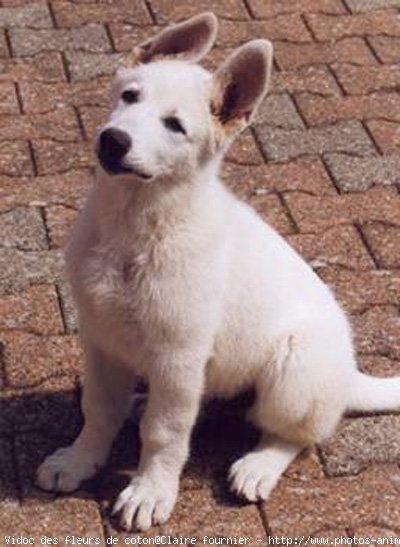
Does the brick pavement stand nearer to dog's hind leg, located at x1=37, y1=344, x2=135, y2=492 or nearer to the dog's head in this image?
dog's hind leg, located at x1=37, y1=344, x2=135, y2=492

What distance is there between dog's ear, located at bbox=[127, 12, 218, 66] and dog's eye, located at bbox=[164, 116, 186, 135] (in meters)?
0.29

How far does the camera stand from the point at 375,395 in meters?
4.09

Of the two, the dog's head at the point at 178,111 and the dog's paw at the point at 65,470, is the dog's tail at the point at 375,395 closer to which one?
the dog's paw at the point at 65,470

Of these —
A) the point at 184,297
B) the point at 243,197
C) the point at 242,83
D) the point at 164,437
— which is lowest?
the point at 243,197

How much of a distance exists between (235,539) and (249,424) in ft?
1.64

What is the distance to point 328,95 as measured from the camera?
5.93 meters

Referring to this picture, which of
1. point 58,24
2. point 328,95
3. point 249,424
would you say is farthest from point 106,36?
point 249,424

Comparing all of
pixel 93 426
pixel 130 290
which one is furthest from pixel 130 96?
pixel 93 426

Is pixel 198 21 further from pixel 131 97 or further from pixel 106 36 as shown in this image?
pixel 106 36

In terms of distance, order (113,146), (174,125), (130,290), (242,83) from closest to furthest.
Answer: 1. (113,146)
2. (174,125)
3. (242,83)
4. (130,290)

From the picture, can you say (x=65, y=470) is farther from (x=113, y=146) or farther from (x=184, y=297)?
(x=113, y=146)

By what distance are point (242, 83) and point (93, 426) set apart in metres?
1.18

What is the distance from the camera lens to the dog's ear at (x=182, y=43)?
3490mm

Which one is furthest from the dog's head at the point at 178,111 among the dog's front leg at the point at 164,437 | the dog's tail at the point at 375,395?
the dog's tail at the point at 375,395
